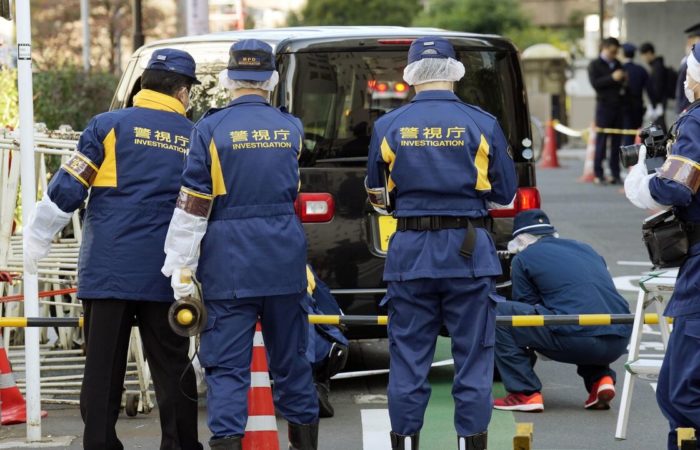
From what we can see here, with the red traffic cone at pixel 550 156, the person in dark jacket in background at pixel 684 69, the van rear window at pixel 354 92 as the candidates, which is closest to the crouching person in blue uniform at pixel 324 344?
the van rear window at pixel 354 92

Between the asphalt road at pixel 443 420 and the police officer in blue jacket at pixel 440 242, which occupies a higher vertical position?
the police officer in blue jacket at pixel 440 242

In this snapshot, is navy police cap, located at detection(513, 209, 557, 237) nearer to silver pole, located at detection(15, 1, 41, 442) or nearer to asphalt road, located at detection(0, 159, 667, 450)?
asphalt road, located at detection(0, 159, 667, 450)

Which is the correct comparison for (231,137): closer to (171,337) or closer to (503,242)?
(171,337)

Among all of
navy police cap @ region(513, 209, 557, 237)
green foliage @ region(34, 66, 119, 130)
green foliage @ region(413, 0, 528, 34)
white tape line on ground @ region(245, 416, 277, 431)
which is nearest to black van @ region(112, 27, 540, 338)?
navy police cap @ region(513, 209, 557, 237)

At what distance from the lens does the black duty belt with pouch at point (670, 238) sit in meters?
5.87

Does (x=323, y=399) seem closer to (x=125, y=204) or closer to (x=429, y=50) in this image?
(x=125, y=204)

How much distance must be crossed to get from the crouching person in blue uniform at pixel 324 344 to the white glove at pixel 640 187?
2.19m

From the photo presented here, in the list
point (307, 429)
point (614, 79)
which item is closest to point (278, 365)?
point (307, 429)

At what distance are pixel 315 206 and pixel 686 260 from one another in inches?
105

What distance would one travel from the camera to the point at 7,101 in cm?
1172

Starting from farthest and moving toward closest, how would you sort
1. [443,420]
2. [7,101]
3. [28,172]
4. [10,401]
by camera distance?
[7,101] → [443,420] → [10,401] → [28,172]

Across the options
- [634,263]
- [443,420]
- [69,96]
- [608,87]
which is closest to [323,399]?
[443,420]

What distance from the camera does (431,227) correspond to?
6.32 m

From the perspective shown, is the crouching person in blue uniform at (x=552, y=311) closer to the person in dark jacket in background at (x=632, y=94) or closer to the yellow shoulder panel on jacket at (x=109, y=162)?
the yellow shoulder panel on jacket at (x=109, y=162)
